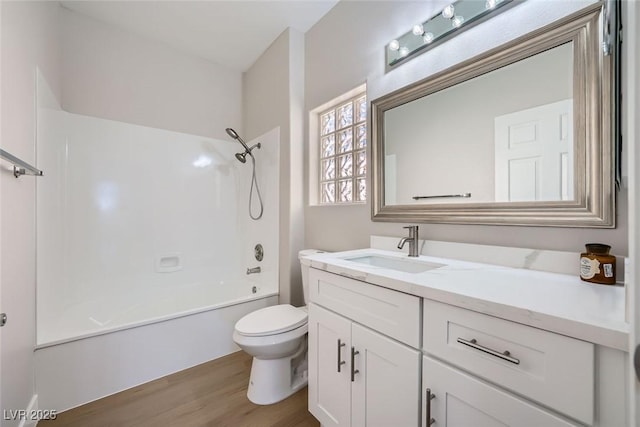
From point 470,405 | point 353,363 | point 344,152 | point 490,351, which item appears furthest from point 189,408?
point 344,152

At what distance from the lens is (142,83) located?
91.6 inches

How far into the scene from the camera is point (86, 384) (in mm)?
1487

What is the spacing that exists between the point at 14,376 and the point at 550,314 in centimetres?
198

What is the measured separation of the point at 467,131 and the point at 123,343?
7.38 feet

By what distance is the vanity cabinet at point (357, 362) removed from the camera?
0.85 meters

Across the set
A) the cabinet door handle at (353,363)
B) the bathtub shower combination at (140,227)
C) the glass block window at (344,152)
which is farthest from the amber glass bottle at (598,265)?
the bathtub shower combination at (140,227)

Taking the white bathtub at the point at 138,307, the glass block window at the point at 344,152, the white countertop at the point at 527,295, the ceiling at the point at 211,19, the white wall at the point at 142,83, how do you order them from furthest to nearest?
the white wall at the point at 142,83 < the ceiling at the point at 211,19 < the glass block window at the point at 344,152 < the white bathtub at the point at 138,307 < the white countertop at the point at 527,295

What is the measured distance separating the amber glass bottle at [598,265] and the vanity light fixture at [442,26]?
947mm

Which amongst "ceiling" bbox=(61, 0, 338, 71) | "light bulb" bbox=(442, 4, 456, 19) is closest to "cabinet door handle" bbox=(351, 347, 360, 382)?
"light bulb" bbox=(442, 4, 456, 19)

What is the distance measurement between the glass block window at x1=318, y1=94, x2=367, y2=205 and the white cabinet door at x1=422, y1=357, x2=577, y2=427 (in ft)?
3.63

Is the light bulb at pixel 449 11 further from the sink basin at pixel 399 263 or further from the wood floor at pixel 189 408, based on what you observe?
the wood floor at pixel 189 408

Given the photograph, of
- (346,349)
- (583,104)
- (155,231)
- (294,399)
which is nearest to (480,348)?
(346,349)

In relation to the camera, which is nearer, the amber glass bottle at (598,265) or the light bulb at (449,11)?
the amber glass bottle at (598,265)

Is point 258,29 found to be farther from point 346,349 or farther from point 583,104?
point 346,349
